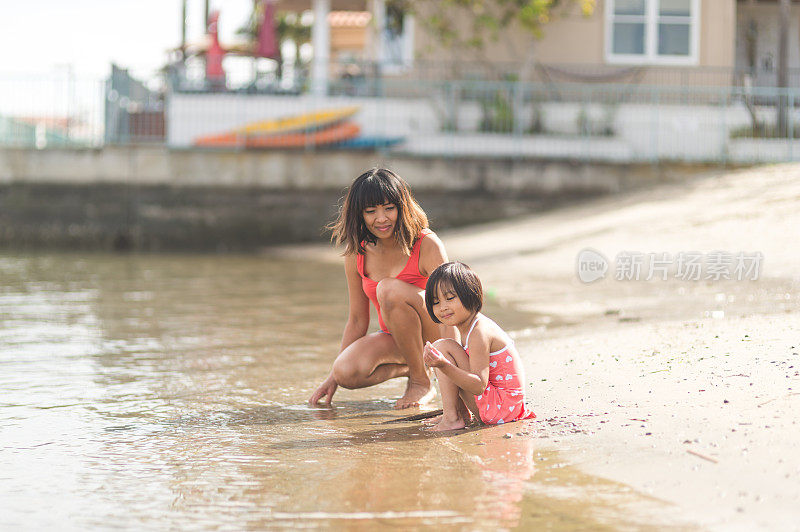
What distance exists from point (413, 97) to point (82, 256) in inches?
283

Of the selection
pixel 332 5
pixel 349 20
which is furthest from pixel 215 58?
pixel 349 20

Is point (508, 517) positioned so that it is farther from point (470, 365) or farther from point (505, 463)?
point (470, 365)

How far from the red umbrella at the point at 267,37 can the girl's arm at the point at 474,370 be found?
17.2 metres

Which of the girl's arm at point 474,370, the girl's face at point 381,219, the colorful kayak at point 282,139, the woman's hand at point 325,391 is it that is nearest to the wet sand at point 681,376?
the girl's arm at point 474,370

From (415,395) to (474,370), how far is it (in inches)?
32.5

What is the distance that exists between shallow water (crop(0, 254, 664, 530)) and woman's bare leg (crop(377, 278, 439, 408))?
0.63 feet

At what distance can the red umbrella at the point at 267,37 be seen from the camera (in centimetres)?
2035

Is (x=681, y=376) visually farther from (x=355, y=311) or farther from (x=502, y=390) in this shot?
(x=355, y=311)

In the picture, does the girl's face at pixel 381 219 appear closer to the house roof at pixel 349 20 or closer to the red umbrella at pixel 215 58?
the red umbrella at pixel 215 58

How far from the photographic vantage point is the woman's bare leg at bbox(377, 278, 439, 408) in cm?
484

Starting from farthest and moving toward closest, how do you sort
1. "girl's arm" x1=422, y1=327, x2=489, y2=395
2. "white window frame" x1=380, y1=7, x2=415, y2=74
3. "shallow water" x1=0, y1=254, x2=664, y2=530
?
"white window frame" x1=380, y1=7, x2=415, y2=74
"girl's arm" x1=422, y1=327, x2=489, y2=395
"shallow water" x1=0, y1=254, x2=664, y2=530

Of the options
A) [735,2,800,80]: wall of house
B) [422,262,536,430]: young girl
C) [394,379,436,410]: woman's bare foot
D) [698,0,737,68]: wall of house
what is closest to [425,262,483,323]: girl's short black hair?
[422,262,536,430]: young girl

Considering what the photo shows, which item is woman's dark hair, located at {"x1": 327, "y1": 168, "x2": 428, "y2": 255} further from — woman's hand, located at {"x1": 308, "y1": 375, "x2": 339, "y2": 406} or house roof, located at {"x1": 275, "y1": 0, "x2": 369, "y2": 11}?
house roof, located at {"x1": 275, "y1": 0, "x2": 369, "y2": 11}

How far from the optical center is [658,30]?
19984mm
